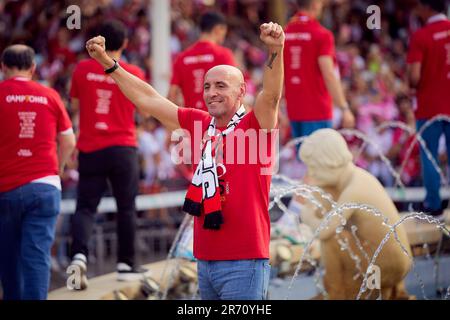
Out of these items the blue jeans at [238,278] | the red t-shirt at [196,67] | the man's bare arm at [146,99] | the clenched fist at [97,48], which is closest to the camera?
the blue jeans at [238,278]

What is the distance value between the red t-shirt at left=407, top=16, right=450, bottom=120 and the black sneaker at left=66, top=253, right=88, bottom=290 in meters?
3.45

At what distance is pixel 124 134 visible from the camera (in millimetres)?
→ 7875

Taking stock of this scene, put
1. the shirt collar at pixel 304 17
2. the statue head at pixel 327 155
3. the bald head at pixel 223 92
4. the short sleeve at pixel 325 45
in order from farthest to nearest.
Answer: the shirt collar at pixel 304 17
the short sleeve at pixel 325 45
the statue head at pixel 327 155
the bald head at pixel 223 92

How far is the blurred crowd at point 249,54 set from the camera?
512 inches

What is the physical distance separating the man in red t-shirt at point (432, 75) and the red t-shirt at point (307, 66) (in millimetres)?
804

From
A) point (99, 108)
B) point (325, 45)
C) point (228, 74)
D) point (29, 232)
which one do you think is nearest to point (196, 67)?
point (325, 45)

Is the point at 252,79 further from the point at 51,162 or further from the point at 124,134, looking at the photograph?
the point at 51,162

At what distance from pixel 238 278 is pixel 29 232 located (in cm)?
221

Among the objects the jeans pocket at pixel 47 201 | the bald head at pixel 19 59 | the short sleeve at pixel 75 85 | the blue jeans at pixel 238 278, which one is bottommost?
the blue jeans at pixel 238 278

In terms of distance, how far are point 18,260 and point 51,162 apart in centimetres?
71

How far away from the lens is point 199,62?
884 centimetres

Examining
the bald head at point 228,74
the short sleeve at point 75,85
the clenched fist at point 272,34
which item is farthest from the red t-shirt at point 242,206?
the short sleeve at point 75,85

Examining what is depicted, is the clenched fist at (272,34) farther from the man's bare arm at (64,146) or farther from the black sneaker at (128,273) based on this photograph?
the black sneaker at (128,273)

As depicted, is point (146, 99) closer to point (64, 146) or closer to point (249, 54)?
point (64, 146)
